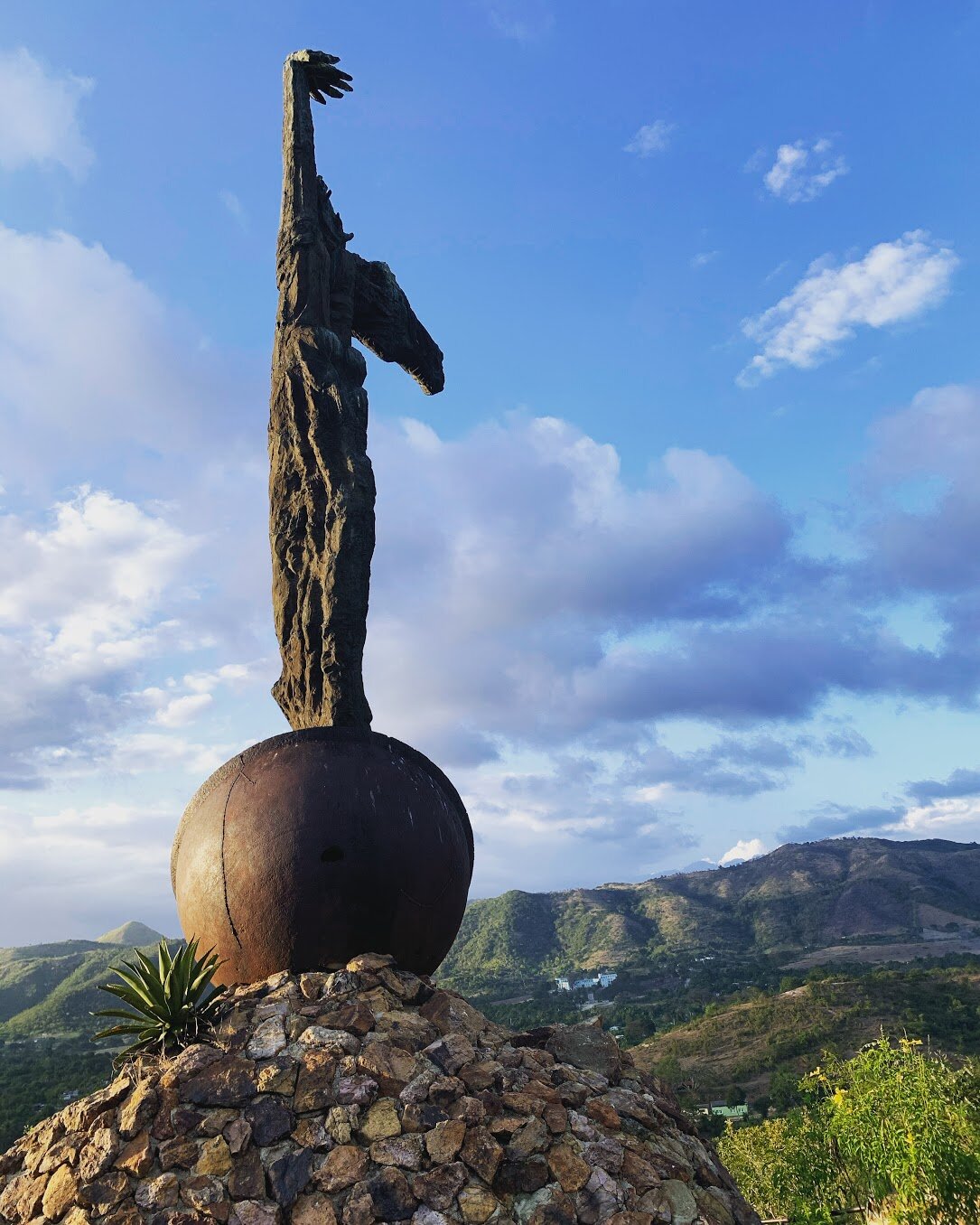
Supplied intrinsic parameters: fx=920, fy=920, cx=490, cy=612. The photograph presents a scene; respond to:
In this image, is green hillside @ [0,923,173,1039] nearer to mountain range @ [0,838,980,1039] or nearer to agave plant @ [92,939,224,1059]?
mountain range @ [0,838,980,1039]

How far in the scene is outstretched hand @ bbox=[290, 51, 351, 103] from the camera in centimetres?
1009

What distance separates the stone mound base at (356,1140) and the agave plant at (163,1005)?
0.21 metres

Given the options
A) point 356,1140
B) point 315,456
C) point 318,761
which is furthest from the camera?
point 315,456

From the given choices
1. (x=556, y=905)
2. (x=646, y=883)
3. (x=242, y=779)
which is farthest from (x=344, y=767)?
(x=646, y=883)

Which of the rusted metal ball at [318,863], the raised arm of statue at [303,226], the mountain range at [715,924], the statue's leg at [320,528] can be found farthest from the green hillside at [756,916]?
the raised arm of statue at [303,226]

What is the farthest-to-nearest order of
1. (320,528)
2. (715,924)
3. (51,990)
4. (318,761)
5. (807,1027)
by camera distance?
(715,924) → (51,990) → (807,1027) → (320,528) → (318,761)

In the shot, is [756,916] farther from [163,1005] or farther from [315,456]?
[163,1005]

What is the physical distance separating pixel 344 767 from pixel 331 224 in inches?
236

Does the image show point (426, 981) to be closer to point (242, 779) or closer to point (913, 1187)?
point (242, 779)

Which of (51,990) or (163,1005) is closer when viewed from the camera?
(163,1005)

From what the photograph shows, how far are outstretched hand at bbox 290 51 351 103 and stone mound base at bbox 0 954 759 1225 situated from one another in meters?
9.46

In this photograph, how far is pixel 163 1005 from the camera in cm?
605

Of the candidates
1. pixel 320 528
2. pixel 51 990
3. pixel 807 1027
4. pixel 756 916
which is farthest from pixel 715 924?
pixel 320 528

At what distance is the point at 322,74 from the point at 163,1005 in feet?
31.5
